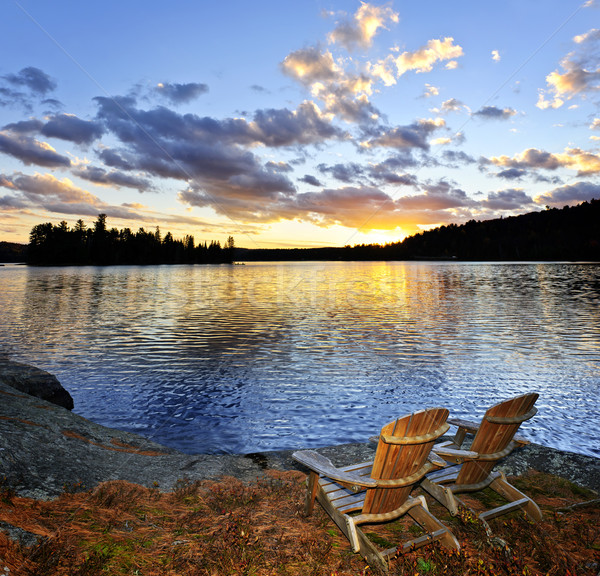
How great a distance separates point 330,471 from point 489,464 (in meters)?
2.46

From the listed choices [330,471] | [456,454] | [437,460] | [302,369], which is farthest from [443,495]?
[302,369]

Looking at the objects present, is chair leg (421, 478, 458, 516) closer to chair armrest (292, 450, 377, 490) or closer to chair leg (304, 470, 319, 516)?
chair armrest (292, 450, 377, 490)

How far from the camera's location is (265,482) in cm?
653

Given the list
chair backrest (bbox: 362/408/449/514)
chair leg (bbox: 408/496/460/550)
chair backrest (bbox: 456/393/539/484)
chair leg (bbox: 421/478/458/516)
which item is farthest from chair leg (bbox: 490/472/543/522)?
chair backrest (bbox: 362/408/449/514)

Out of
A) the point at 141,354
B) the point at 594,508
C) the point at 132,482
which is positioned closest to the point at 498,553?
the point at 594,508

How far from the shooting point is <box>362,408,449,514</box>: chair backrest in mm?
4371

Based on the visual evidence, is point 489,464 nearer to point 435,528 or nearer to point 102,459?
point 435,528

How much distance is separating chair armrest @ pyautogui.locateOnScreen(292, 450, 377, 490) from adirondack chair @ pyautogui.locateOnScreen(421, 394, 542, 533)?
133cm

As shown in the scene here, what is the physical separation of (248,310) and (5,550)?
3188 centimetres

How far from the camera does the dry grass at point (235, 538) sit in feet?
13.6

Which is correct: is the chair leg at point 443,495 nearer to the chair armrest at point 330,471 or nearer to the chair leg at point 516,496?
the chair leg at point 516,496

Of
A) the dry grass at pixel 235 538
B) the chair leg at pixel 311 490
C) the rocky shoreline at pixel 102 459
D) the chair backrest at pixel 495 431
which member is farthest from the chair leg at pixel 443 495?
the rocky shoreline at pixel 102 459

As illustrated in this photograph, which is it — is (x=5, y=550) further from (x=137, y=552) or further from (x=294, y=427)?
(x=294, y=427)

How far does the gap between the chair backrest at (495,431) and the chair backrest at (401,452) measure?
1.02m
